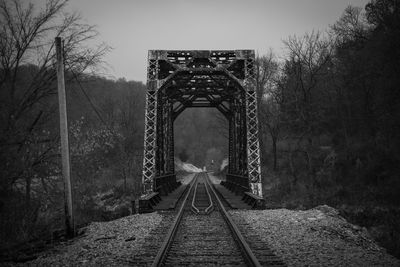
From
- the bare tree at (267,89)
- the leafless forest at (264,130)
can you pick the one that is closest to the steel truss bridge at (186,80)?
Answer: the leafless forest at (264,130)

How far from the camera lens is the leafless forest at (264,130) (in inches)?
407

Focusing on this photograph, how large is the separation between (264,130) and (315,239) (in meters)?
25.0

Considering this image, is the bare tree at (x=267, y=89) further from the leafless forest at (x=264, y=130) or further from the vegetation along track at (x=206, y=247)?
the vegetation along track at (x=206, y=247)

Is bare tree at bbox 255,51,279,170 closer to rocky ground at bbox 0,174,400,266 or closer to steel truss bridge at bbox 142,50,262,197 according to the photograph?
Result: steel truss bridge at bbox 142,50,262,197

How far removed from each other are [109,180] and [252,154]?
55.5 ft

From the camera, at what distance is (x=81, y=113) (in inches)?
547

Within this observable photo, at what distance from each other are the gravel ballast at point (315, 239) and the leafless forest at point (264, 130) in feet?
4.75

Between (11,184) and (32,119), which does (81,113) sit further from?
(11,184)

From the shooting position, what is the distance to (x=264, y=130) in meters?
31.5

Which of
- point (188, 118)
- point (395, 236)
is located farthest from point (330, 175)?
point (188, 118)

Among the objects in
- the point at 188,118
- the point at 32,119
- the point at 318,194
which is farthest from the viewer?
the point at 188,118

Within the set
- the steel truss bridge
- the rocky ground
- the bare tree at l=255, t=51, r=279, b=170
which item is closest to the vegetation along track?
the rocky ground

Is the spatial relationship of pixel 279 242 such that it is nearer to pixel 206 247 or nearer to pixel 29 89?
pixel 206 247

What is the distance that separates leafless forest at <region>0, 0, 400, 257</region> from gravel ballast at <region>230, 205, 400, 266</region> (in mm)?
1449
